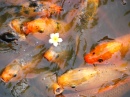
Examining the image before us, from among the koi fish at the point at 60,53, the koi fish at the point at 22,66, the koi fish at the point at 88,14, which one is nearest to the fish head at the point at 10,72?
the koi fish at the point at 22,66

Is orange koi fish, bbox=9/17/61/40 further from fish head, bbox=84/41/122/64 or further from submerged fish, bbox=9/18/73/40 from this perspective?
fish head, bbox=84/41/122/64

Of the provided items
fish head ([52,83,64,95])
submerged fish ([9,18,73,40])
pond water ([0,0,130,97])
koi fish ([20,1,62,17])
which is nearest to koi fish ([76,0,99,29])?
pond water ([0,0,130,97])

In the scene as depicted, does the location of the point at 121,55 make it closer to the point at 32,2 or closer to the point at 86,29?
the point at 86,29

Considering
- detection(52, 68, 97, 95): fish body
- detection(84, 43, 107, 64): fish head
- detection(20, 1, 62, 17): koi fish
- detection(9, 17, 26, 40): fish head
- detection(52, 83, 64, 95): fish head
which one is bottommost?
detection(52, 83, 64, 95): fish head

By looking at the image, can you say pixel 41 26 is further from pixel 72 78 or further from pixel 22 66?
pixel 72 78

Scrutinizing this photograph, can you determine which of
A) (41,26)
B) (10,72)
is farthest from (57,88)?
(41,26)

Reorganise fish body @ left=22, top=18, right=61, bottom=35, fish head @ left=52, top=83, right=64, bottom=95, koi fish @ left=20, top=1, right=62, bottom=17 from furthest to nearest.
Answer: koi fish @ left=20, top=1, right=62, bottom=17
fish body @ left=22, top=18, right=61, bottom=35
fish head @ left=52, top=83, right=64, bottom=95

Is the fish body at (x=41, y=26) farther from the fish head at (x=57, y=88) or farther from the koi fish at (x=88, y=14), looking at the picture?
the fish head at (x=57, y=88)
